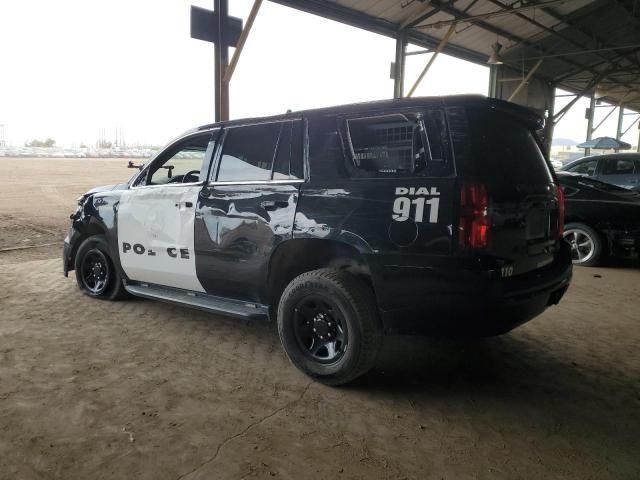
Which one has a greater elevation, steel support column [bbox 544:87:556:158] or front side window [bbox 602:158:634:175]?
steel support column [bbox 544:87:556:158]

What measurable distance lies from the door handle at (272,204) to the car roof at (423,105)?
611mm

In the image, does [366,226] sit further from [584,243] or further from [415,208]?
[584,243]

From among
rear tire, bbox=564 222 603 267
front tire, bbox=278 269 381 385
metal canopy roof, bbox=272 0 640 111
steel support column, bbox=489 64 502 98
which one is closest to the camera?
front tire, bbox=278 269 381 385

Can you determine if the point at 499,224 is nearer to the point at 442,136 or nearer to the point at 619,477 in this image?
the point at 442,136

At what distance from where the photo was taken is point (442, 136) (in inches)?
101

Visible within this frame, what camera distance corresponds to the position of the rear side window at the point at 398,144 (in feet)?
8.45

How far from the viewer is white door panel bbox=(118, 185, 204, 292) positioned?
3.70 m

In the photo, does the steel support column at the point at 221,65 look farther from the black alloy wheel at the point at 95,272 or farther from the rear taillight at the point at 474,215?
the rear taillight at the point at 474,215

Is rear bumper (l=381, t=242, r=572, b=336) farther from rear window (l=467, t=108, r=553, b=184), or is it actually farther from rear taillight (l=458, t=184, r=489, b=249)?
rear window (l=467, t=108, r=553, b=184)

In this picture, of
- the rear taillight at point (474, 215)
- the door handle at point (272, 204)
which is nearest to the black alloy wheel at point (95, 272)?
the door handle at point (272, 204)

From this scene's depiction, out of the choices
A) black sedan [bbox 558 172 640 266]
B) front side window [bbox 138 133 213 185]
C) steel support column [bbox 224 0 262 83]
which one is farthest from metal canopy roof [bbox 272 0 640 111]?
front side window [bbox 138 133 213 185]

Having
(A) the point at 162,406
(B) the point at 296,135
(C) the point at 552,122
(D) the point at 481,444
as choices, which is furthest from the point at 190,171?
(C) the point at 552,122

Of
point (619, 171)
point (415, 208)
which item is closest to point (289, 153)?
point (415, 208)

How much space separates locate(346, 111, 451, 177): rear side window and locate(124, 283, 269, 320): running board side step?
1.26m
